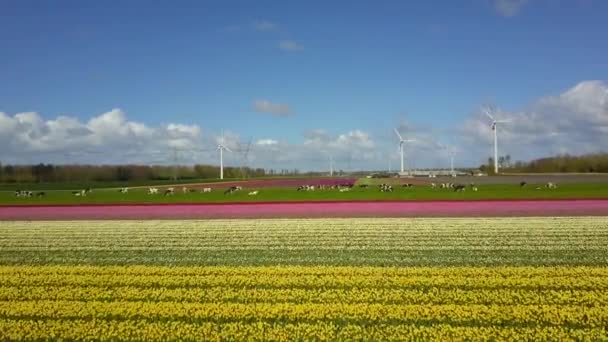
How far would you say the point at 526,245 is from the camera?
2052 cm

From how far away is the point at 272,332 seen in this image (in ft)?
33.8

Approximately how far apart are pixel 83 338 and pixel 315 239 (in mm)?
14014

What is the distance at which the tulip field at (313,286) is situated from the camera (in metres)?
10.5

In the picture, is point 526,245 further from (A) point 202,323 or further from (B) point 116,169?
(B) point 116,169

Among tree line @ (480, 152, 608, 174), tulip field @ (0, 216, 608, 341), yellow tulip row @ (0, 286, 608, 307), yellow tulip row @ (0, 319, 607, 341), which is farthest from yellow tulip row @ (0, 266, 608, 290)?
tree line @ (480, 152, 608, 174)

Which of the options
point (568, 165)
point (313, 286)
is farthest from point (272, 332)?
point (568, 165)

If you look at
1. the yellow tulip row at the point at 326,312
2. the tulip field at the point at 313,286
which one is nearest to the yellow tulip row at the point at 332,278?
the tulip field at the point at 313,286

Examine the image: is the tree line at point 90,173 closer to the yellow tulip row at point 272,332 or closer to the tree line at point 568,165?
the tree line at point 568,165

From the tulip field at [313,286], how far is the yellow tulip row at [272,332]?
0.11ft

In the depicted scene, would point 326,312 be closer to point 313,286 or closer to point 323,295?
point 323,295

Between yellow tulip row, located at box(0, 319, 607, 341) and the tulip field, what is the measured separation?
0.11 ft

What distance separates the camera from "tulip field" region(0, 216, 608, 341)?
10.5 m

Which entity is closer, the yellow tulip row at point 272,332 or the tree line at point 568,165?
the yellow tulip row at point 272,332

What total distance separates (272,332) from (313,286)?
366cm
